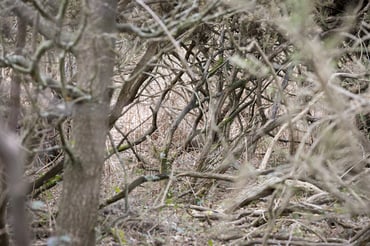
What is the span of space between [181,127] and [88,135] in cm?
407

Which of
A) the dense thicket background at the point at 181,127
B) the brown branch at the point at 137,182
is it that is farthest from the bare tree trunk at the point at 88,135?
the brown branch at the point at 137,182

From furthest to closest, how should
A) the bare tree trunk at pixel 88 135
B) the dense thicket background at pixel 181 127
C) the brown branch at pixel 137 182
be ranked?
the brown branch at pixel 137 182 → the bare tree trunk at pixel 88 135 → the dense thicket background at pixel 181 127

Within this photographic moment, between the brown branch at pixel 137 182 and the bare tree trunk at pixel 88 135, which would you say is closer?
the bare tree trunk at pixel 88 135

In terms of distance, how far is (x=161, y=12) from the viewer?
433cm

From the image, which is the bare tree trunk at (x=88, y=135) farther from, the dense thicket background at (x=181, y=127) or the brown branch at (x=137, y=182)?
the brown branch at (x=137, y=182)

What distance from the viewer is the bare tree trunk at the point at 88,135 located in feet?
9.75

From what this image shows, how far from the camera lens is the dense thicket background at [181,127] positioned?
2.75 meters

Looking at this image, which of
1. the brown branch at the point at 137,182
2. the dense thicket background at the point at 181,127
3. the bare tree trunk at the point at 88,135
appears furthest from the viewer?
the brown branch at the point at 137,182

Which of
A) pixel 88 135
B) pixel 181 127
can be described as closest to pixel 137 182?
pixel 88 135

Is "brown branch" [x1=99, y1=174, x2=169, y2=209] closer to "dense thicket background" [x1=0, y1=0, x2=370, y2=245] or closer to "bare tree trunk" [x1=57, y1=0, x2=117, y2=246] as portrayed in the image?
"dense thicket background" [x1=0, y1=0, x2=370, y2=245]

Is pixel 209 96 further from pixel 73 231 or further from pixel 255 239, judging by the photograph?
pixel 73 231

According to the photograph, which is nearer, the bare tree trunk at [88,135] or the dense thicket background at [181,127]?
the dense thicket background at [181,127]

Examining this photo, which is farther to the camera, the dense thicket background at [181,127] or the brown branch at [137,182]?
the brown branch at [137,182]

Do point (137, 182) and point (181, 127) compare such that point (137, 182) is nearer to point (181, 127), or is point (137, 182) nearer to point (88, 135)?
point (88, 135)
